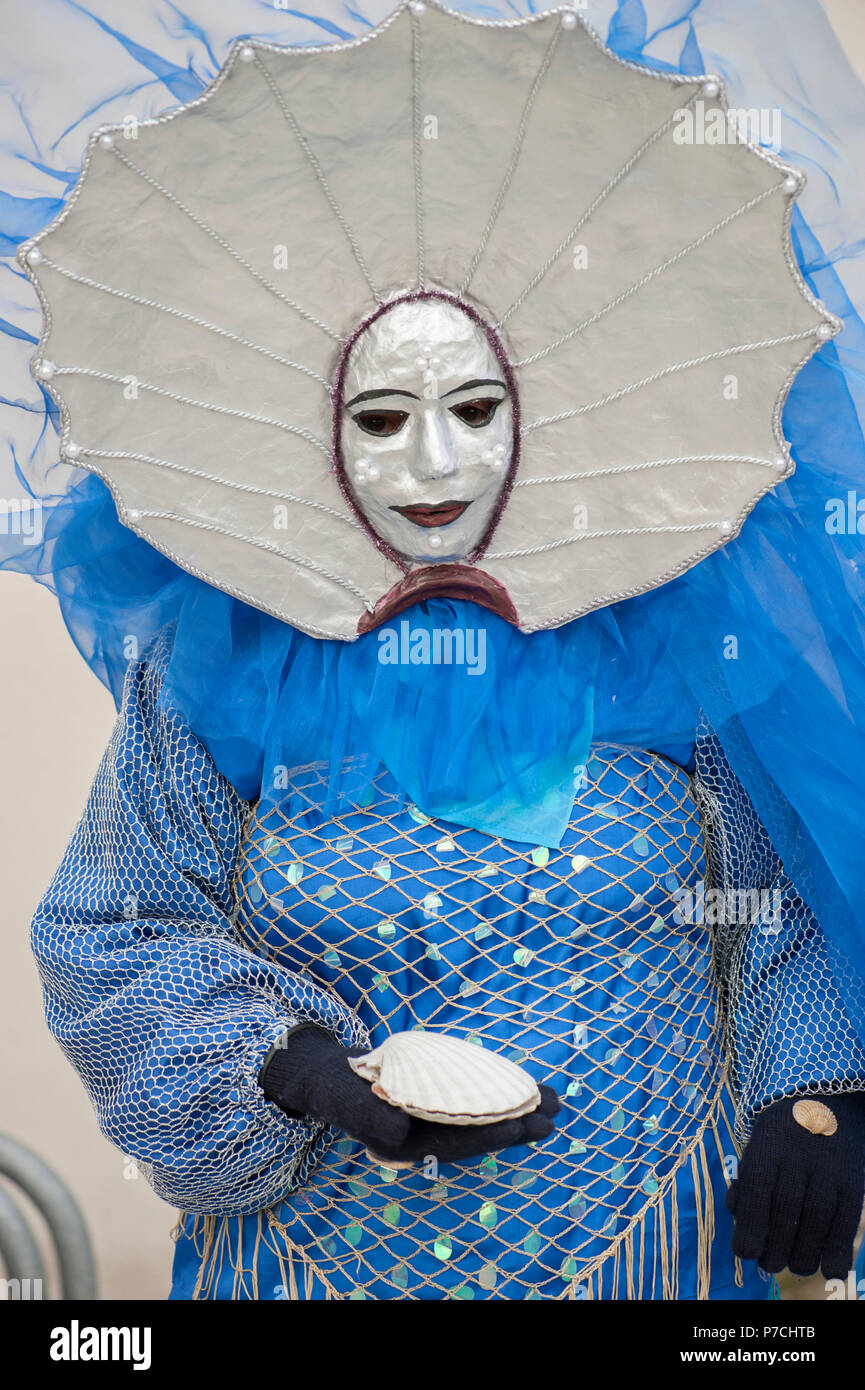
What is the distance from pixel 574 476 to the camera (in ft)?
4.26

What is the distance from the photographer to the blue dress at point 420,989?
4.18 feet

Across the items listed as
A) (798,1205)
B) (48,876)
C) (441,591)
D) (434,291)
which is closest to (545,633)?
(441,591)

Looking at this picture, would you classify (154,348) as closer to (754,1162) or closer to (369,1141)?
(369,1141)

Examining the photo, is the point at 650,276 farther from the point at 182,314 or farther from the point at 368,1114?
the point at 368,1114

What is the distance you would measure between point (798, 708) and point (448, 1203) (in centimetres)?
53

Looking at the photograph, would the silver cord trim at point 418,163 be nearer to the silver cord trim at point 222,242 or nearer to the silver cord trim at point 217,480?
the silver cord trim at point 222,242

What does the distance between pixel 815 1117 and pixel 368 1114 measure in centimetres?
41

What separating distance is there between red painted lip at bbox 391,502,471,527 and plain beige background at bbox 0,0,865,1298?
3.57 ft

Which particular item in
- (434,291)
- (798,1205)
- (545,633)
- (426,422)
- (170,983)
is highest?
(434,291)

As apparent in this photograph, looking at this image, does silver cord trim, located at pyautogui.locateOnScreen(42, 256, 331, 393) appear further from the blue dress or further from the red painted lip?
the blue dress

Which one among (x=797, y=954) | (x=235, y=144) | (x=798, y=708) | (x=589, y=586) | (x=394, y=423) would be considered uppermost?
(x=235, y=144)

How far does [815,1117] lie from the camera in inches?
50.6

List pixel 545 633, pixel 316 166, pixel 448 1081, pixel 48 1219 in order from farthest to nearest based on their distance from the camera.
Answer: pixel 48 1219, pixel 545 633, pixel 316 166, pixel 448 1081
